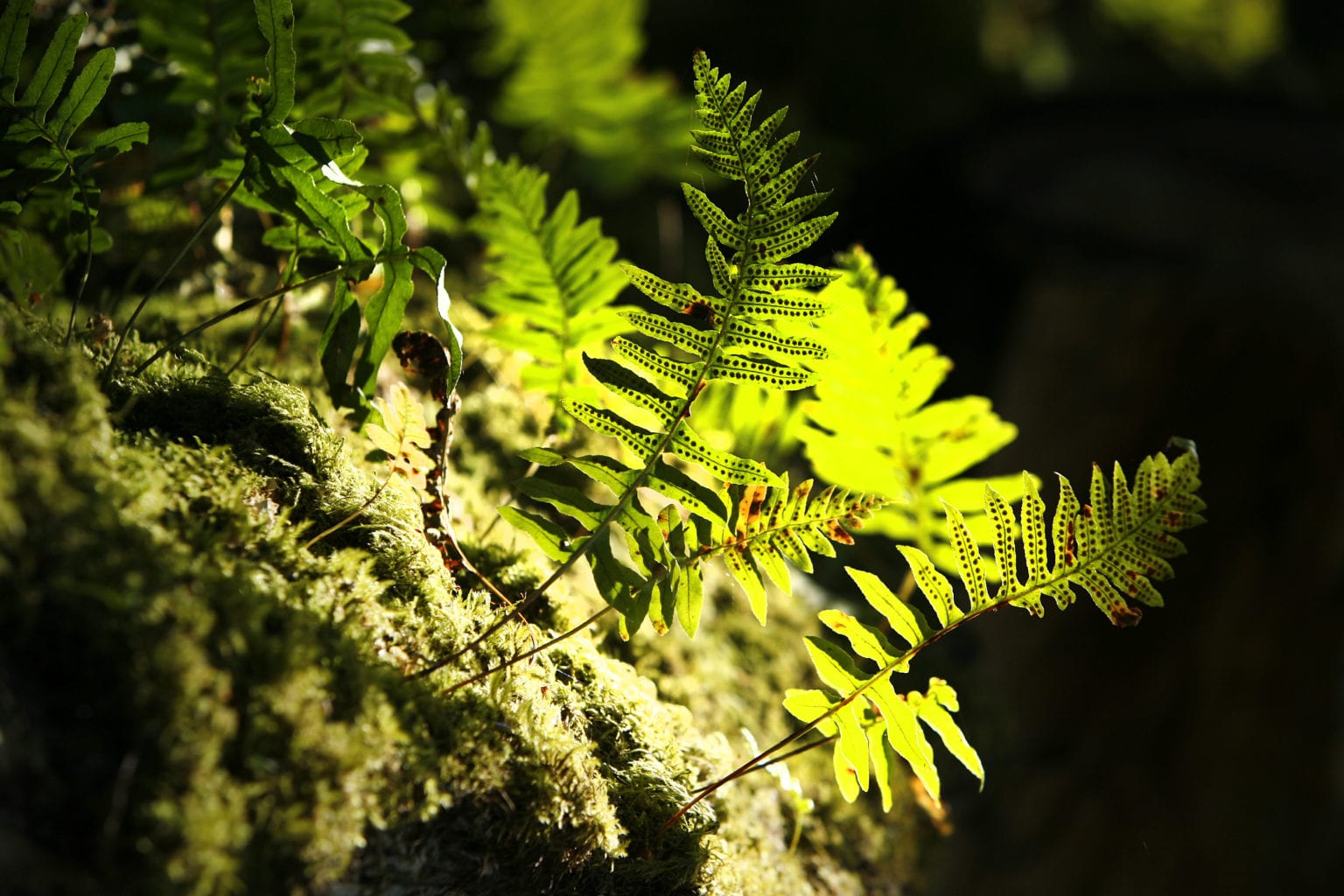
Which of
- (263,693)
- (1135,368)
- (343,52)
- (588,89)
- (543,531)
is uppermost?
(1135,368)

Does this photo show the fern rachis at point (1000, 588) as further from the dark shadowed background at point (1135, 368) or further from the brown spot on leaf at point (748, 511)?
the dark shadowed background at point (1135, 368)

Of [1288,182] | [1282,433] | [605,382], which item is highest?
[1288,182]

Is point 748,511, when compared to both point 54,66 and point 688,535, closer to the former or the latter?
point 688,535

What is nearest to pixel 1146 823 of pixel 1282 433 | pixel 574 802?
pixel 1282 433

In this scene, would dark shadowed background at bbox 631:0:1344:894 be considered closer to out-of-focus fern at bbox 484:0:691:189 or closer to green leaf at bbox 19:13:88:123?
out-of-focus fern at bbox 484:0:691:189

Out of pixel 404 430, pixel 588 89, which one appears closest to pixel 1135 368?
pixel 588 89

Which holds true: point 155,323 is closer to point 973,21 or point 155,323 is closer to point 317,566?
point 317,566

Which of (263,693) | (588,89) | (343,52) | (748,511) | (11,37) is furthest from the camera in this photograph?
(588,89)
